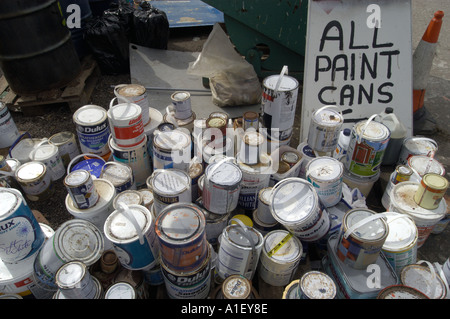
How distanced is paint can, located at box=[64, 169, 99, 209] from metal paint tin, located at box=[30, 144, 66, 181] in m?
0.97

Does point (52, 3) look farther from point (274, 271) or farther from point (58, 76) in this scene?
point (274, 271)

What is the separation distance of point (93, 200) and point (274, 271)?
117 cm

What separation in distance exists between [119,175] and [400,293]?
181 cm

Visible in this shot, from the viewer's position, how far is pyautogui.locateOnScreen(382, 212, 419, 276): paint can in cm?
179

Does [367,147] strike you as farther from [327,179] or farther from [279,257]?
[279,257]

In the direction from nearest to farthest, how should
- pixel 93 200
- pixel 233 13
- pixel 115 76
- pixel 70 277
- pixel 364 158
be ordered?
pixel 70 277
pixel 93 200
pixel 364 158
pixel 233 13
pixel 115 76

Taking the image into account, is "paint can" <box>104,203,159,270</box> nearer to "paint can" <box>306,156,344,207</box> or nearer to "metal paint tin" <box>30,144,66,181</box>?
"paint can" <box>306,156,344,207</box>

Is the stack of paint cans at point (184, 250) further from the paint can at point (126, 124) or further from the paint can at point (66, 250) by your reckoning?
the paint can at point (126, 124)

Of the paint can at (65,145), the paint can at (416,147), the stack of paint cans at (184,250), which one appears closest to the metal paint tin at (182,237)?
the stack of paint cans at (184,250)

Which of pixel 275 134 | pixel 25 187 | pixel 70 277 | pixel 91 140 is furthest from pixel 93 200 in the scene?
pixel 275 134

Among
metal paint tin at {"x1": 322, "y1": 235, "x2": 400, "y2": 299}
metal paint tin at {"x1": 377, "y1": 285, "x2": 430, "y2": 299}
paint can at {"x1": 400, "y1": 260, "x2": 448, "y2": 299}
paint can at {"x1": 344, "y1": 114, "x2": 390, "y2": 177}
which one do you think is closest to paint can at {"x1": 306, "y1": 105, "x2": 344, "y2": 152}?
paint can at {"x1": 344, "y1": 114, "x2": 390, "y2": 177}

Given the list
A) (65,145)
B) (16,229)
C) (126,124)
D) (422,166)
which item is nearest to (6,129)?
(65,145)

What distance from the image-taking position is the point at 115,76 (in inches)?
175

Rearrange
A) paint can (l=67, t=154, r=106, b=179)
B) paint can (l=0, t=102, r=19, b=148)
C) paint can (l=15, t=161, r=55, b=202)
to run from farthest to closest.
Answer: paint can (l=0, t=102, r=19, b=148), paint can (l=15, t=161, r=55, b=202), paint can (l=67, t=154, r=106, b=179)
